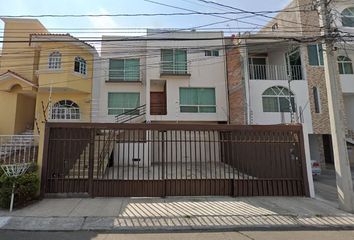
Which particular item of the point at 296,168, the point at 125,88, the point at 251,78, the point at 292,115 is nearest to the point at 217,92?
the point at 251,78

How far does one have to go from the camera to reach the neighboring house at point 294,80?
55.0 ft

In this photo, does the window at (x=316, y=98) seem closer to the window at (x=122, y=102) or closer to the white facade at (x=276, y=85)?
the white facade at (x=276, y=85)

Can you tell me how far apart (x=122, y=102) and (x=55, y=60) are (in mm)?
4983

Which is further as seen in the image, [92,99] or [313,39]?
[92,99]

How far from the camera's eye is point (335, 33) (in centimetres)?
813

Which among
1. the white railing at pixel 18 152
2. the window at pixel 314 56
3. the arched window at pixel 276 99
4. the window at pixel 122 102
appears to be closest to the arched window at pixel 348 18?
the window at pixel 314 56

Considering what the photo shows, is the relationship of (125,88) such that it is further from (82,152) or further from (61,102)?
(82,152)

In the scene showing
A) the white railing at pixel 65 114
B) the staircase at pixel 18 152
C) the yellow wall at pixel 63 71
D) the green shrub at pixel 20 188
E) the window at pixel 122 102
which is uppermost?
the yellow wall at pixel 63 71

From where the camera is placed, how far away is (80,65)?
688 inches

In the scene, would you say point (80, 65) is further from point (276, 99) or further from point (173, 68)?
point (276, 99)

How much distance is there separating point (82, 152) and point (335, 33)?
8.87m

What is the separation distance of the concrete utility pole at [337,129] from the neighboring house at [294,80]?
8.02 metres

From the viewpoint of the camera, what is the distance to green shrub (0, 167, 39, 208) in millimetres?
7148

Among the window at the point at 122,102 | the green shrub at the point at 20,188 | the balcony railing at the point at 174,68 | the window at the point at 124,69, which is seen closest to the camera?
the green shrub at the point at 20,188
